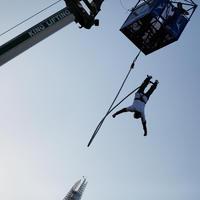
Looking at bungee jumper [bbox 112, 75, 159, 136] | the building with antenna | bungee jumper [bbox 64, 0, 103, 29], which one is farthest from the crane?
the building with antenna

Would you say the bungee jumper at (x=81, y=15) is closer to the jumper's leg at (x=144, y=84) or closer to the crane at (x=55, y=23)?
the crane at (x=55, y=23)

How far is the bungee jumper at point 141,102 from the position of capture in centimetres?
1221

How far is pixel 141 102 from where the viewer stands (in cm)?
1255

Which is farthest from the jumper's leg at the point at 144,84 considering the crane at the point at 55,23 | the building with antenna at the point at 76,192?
the building with antenna at the point at 76,192

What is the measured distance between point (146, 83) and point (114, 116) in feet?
6.12

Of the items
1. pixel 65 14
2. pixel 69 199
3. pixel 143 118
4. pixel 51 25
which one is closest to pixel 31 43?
pixel 51 25

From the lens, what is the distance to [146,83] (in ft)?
42.3

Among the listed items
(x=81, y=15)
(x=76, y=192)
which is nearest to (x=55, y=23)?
(x=81, y=15)

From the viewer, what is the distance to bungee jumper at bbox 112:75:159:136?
12.2 metres

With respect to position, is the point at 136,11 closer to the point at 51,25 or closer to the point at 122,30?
the point at 122,30

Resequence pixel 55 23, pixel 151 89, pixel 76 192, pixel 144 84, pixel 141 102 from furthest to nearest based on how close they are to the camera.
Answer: pixel 76 192 → pixel 151 89 → pixel 144 84 → pixel 141 102 → pixel 55 23

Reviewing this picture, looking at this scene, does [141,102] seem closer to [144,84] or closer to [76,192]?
[144,84]

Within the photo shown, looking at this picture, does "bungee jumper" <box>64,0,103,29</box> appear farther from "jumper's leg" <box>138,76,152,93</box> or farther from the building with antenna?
the building with antenna

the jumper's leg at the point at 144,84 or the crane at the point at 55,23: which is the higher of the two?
the jumper's leg at the point at 144,84
